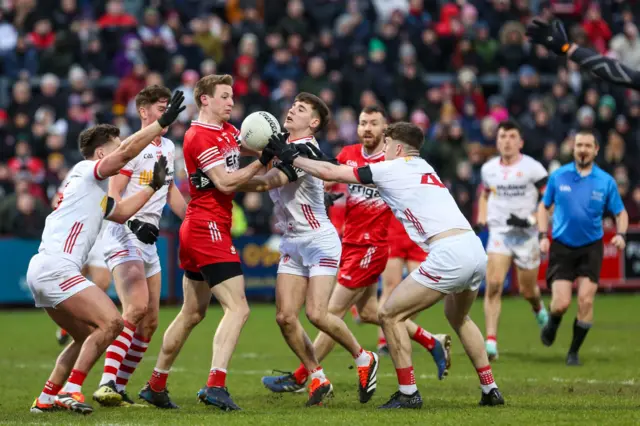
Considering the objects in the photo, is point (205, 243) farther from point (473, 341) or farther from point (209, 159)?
point (473, 341)

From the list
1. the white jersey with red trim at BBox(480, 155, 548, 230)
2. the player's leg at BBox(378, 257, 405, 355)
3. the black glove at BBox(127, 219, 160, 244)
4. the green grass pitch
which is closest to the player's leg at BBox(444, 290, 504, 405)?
the green grass pitch

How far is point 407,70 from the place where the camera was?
25547 millimetres

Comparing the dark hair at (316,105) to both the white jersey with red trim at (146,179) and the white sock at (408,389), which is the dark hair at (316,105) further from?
the white sock at (408,389)

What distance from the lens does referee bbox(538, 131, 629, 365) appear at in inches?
535

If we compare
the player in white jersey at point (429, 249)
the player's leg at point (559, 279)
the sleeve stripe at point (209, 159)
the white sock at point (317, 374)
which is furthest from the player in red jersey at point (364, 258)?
the sleeve stripe at point (209, 159)

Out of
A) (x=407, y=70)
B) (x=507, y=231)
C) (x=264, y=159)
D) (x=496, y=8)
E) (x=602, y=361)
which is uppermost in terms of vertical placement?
(x=496, y=8)

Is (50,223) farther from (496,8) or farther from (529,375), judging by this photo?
(496,8)

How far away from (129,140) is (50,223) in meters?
1.02

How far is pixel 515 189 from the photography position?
1483 centimetres

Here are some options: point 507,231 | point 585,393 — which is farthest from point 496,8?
point 585,393

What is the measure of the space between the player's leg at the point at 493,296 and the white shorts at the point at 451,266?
4476mm

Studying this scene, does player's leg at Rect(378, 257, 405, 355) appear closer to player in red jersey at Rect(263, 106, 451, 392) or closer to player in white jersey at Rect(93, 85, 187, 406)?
player in red jersey at Rect(263, 106, 451, 392)

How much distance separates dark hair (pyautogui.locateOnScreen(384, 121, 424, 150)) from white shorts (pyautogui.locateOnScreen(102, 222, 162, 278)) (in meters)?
2.59

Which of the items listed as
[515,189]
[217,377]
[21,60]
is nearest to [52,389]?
[217,377]
